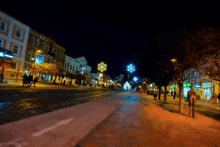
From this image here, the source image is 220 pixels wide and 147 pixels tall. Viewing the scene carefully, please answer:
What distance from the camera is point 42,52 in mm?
37531

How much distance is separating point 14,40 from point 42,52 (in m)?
9.68

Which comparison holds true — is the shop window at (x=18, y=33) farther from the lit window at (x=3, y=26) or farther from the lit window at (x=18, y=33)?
the lit window at (x=3, y=26)

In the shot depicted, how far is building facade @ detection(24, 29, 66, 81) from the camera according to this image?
1272 inches

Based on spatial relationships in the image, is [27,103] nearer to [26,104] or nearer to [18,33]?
[26,104]

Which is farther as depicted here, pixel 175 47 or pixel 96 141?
pixel 175 47

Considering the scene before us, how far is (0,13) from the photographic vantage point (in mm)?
24562

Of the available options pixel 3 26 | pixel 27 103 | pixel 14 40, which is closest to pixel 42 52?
pixel 14 40

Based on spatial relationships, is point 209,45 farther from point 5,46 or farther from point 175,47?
point 5,46

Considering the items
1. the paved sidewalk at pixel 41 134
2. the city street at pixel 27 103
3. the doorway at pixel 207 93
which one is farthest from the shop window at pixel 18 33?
the doorway at pixel 207 93

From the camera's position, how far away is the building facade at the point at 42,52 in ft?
106

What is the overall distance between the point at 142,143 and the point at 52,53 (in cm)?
4339

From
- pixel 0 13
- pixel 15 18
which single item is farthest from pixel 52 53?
pixel 0 13

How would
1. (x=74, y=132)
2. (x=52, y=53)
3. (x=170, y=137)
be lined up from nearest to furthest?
(x=74, y=132) → (x=170, y=137) → (x=52, y=53)

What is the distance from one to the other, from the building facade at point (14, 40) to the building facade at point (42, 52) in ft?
5.62
